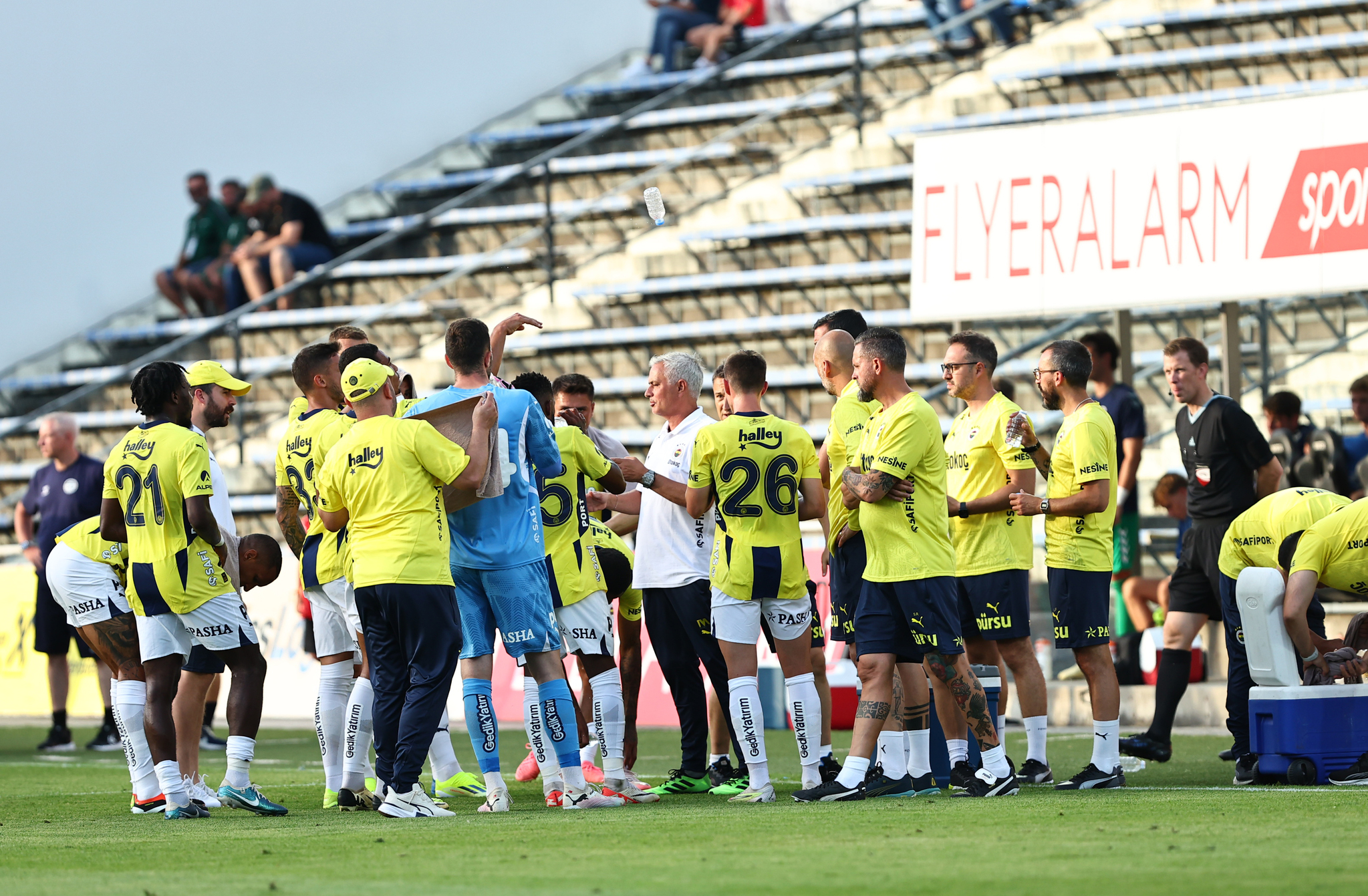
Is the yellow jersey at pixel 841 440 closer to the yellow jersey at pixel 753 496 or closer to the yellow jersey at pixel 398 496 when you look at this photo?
the yellow jersey at pixel 753 496

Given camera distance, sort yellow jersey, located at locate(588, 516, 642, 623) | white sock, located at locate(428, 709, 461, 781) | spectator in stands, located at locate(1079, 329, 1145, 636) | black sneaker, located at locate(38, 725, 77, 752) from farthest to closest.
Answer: black sneaker, located at locate(38, 725, 77, 752)
spectator in stands, located at locate(1079, 329, 1145, 636)
yellow jersey, located at locate(588, 516, 642, 623)
white sock, located at locate(428, 709, 461, 781)

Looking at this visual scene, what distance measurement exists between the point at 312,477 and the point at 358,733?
1196 mm

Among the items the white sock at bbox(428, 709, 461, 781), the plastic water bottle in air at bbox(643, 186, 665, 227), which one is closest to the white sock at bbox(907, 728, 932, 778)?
the white sock at bbox(428, 709, 461, 781)

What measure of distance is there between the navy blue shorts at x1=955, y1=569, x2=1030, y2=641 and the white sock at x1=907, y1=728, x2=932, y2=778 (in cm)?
62

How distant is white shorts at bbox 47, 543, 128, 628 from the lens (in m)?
9.25

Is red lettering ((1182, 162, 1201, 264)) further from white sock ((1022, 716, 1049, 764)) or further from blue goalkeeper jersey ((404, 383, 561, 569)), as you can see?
blue goalkeeper jersey ((404, 383, 561, 569))

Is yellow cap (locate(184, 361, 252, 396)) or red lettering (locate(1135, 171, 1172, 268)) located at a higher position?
red lettering (locate(1135, 171, 1172, 268))

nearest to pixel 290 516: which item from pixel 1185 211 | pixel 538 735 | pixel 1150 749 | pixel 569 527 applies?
pixel 569 527

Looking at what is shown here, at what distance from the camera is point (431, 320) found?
20.2 meters

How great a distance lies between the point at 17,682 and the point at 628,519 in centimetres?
890

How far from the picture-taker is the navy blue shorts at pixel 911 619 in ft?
24.4

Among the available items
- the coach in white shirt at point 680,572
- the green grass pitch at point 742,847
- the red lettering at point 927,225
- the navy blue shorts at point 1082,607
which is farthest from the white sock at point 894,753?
the red lettering at point 927,225

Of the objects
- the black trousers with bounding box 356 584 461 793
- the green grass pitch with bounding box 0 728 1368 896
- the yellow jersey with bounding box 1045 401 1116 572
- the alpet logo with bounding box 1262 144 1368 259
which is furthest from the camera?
the alpet logo with bounding box 1262 144 1368 259

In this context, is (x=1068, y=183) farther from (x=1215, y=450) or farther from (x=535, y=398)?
(x=535, y=398)
